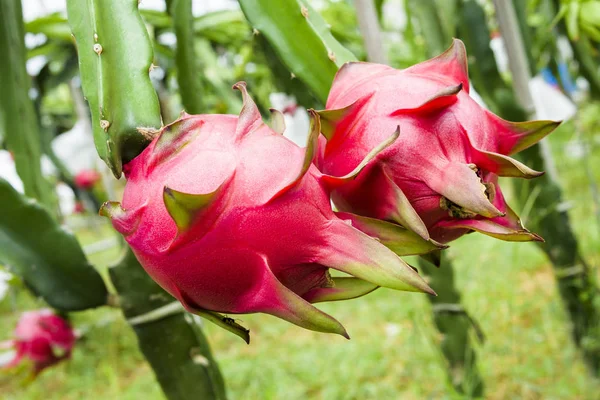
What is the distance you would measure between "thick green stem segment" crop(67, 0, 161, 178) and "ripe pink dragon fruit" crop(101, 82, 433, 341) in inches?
1.7

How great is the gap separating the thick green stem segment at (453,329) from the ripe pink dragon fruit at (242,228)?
657mm

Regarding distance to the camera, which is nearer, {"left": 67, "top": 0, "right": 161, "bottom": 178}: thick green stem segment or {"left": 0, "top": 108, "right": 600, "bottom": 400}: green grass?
{"left": 67, "top": 0, "right": 161, "bottom": 178}: thick green stem segment

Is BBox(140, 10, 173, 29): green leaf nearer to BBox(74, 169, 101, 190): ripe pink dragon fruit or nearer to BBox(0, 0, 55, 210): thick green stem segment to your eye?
BBox(0, 0, 55, 210): thick green stem segment

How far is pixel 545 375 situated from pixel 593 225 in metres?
1.24

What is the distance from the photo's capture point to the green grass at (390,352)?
1449 mm

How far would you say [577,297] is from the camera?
1.15 meters

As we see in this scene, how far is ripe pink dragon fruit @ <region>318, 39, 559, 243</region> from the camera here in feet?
1.08

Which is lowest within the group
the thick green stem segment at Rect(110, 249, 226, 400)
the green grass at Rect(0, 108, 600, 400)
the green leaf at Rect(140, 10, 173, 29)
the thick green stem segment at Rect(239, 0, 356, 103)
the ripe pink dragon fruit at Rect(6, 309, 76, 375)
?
the green grass at Rect(0, 108, 600, 400)

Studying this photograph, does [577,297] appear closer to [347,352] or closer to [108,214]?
[347,352]

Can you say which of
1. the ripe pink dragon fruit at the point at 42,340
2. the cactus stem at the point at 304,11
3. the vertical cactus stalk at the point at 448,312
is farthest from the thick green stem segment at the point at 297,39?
the ripe pink dragon fruit at the point at 42,340

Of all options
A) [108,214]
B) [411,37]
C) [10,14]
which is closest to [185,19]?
[10,14]

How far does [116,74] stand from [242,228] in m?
0.18

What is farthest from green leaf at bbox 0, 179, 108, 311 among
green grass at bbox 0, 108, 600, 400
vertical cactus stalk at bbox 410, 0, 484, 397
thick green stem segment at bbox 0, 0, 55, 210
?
green grass at bbox 0, 108, 600, 400

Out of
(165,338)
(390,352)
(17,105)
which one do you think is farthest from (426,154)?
(390,352)
